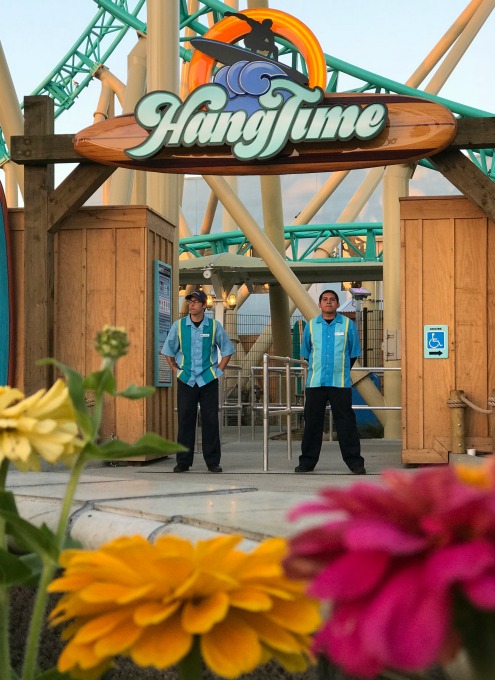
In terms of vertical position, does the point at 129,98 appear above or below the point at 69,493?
above

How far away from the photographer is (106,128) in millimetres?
9398

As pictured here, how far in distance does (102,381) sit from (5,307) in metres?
9.00

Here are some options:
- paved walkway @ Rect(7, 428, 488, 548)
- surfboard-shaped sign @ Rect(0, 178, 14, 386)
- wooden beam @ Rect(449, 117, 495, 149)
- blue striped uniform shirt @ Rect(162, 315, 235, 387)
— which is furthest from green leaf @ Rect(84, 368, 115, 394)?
surfboard-shaped sign @ Rect(0, 178, 14, 386)

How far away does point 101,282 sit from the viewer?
10.3 m

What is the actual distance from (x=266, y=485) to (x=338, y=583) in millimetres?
6947

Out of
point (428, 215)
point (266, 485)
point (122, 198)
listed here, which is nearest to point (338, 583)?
point (266, 485)

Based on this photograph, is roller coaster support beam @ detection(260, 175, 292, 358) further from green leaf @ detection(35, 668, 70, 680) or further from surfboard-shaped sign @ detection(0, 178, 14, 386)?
green leaf @ detection(35, 668, 70, 680)

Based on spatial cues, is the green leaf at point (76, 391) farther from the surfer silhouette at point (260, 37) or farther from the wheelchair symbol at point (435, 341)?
the surfer silhouette at point (260, 37)

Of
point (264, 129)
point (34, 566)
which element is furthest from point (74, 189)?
point (34, 566)

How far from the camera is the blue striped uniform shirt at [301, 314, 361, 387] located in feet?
29.8

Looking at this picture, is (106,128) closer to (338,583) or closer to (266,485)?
(266,485)

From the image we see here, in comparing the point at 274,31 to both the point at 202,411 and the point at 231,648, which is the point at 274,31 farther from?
the point at 231,648

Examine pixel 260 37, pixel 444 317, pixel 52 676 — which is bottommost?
pixel 52 676

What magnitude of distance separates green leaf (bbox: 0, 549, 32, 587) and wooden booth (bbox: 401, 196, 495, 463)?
8.44 meters
